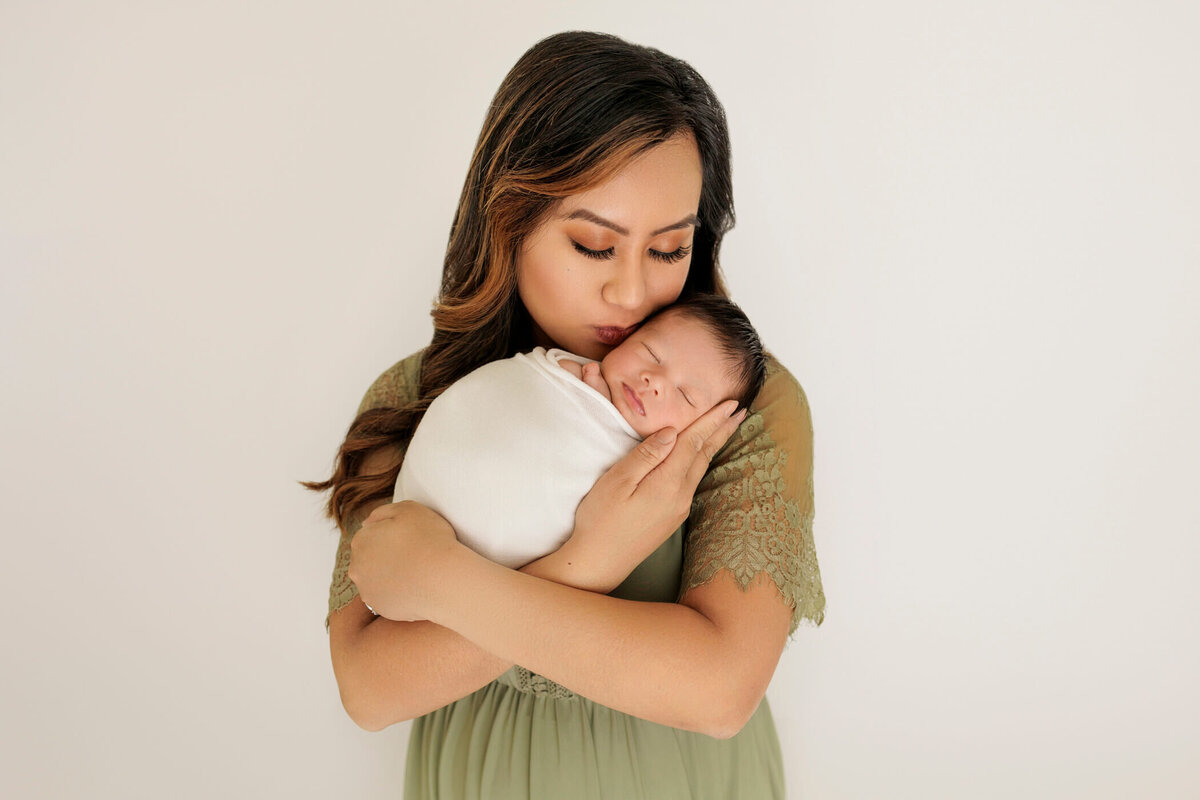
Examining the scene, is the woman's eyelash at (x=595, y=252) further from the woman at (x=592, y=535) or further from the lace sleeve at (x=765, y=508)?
the lace sleeve at (x=765, y=508)

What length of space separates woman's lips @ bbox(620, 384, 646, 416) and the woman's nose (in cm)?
14

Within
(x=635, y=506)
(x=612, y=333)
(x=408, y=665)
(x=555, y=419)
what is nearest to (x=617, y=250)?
(x=612, y=333)

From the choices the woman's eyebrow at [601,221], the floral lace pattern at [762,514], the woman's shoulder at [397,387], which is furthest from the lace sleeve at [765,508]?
the woman's shoulder at [397,387]

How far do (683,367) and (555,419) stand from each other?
0.79 feet

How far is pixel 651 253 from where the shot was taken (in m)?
1.81

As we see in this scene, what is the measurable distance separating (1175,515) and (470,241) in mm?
2098

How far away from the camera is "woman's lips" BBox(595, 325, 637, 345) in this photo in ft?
6.15

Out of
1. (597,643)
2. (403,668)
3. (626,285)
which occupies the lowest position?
(403,668)

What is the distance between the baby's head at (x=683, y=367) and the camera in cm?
175

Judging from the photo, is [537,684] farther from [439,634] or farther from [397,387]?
[397,387]

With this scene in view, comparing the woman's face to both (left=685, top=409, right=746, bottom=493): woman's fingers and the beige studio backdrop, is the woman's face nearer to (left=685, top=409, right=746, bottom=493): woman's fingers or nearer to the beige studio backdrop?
(left=685, top=409, right=746, bottom=493): woman's fingers

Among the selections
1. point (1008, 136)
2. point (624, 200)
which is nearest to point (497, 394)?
point (624, 200)

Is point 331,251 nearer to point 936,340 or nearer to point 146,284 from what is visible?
point 146,284

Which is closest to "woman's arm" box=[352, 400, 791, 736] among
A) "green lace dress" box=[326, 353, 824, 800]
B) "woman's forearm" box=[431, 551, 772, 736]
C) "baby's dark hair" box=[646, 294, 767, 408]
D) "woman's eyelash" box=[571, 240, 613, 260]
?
"woman's forearm" box=[431, 551, 772, 736]
